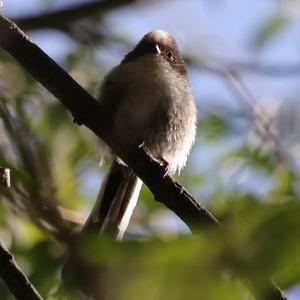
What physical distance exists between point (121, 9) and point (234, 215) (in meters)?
2.61

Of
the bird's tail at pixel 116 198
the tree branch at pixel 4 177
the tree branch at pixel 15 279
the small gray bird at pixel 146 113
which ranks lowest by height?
the bird's tail at pixel 116 198

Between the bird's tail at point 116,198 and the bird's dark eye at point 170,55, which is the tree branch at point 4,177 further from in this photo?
the bird's dark eye at point 170,55

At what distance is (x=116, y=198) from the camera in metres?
3.23

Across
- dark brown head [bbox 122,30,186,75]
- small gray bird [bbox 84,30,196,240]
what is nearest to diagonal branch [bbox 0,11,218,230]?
small gray bird [bbox 84,30,196,240]

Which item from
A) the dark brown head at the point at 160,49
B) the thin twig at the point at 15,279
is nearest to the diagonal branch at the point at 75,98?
the thin twig at the point at 15,279

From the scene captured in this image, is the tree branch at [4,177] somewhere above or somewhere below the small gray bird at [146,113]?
above

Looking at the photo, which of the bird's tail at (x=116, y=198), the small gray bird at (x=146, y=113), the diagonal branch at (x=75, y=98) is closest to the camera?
the diagonal branch at (x=75, y=98)

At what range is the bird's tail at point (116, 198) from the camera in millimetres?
2897

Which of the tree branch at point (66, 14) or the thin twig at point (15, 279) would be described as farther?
the tree branch at point (66, 14)

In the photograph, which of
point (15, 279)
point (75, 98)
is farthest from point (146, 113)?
point (15, 279)

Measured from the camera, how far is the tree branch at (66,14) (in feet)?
10.2

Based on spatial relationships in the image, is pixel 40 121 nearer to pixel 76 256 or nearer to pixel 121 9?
pixel 121 9

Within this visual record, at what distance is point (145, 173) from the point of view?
2242 millimetres

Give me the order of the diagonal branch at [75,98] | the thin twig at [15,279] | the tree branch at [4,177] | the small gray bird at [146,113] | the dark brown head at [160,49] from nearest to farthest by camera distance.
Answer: the thin twig at [15,279] → the tree branch at [4,177] → the diagonal branch at [75,98] → the small gray bird at [146,113] → the dark brown head at [160,49]
